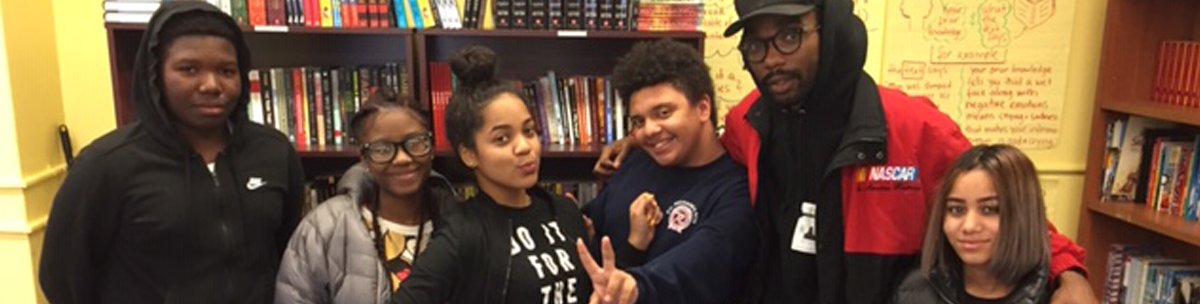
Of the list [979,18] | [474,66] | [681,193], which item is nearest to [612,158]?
[681,193]

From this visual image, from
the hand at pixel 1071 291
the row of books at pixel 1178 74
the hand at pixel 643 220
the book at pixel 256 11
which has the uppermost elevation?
the book at pixel 256 11

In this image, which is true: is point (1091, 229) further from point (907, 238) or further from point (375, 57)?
point (375, 57)

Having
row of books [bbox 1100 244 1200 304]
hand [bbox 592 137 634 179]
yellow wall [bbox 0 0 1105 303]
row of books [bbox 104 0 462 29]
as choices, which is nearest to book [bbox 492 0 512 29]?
row of books [bbox 104 0 462 29]

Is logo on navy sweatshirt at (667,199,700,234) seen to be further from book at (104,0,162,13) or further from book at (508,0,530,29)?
book at (104,0,162,13)

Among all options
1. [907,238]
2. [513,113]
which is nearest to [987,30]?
[907,238]

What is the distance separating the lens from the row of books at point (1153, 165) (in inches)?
110

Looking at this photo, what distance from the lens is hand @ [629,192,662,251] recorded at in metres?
1.64

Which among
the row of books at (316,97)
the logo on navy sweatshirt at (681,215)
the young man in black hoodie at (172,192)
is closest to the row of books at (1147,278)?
the logo on navy sweatshirt at (681,215)

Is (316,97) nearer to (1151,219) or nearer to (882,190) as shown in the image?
(882,190)

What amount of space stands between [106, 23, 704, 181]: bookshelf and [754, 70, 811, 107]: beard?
44.4 inches

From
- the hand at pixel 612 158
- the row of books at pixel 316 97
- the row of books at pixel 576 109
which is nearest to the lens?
the hand at pixel 612 158

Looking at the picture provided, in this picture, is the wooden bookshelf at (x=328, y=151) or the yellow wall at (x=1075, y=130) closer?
the wooden bookshelf at (x=328, y=151)

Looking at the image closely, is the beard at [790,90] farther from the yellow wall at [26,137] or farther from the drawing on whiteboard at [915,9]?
the yellow wall at [26,137]

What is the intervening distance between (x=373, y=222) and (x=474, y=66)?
0.42 metres
